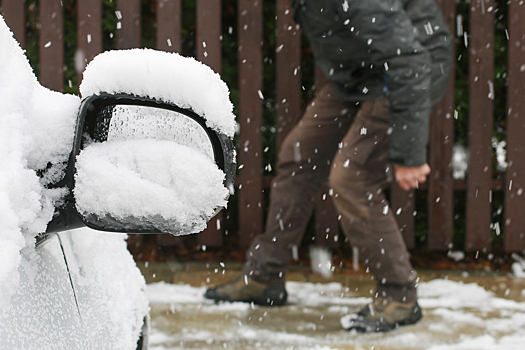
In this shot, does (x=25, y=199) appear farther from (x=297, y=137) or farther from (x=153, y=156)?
(x=297, y=137)

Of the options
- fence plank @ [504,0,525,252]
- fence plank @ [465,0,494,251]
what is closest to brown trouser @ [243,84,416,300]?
fence plank @ [465,0,494,251]

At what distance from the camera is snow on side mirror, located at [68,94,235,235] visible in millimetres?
627

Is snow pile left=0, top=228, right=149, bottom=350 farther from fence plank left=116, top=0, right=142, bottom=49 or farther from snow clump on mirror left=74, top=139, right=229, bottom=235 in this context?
fence plank left=116, top=0, right=142, bottom=49

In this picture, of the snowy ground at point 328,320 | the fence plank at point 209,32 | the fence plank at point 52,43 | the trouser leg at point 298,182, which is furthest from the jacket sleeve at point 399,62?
the fence plank at point 52,43

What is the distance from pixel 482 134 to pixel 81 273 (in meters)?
3.15

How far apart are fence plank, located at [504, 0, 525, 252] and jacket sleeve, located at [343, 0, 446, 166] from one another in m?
1.64

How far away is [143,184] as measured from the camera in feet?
2.06

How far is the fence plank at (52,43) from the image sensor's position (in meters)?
3.48

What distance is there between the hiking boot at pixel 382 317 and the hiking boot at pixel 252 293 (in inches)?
15.4

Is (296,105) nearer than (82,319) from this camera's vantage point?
No

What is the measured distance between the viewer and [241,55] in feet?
11.3

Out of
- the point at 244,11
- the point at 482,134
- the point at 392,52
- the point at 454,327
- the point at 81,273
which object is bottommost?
the point at 454,327

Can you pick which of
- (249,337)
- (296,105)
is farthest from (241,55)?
(249,337)

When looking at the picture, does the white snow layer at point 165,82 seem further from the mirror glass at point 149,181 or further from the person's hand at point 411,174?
the person's hand at point 411,174
